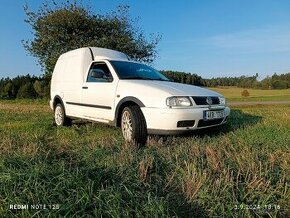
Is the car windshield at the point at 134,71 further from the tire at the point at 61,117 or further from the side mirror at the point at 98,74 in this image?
the tire at the point at 61,117

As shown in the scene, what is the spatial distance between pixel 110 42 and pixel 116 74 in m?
19.0

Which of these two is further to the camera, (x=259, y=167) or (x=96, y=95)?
(x=96, y=95)

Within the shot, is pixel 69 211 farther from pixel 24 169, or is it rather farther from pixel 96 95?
pixel 96 95

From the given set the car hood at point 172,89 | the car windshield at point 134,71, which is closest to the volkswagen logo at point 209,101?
the car hood at point 172,89

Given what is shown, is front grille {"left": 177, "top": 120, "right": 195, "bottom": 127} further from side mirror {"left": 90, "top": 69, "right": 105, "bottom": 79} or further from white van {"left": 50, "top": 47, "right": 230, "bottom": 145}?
side mirror {"left": 90, "top": 69, "right": 105, "bottom": 79}

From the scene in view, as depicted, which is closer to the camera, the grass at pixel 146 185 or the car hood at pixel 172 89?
the grass at pixel 146 185

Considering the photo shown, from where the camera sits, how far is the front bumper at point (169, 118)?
19.1 ft

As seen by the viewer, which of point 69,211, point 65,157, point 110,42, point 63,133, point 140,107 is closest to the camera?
point 69,211

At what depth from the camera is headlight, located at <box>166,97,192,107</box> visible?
587 cm

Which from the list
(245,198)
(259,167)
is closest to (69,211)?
(245,198)

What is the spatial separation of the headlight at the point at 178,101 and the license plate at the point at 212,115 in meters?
0.40

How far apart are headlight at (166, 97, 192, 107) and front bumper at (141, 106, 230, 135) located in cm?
9

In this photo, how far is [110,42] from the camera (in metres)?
25.4

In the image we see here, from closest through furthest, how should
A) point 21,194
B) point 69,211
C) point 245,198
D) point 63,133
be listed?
1. point 69,211
2. point 21,194
3. point 245,198
4. point 63,133
